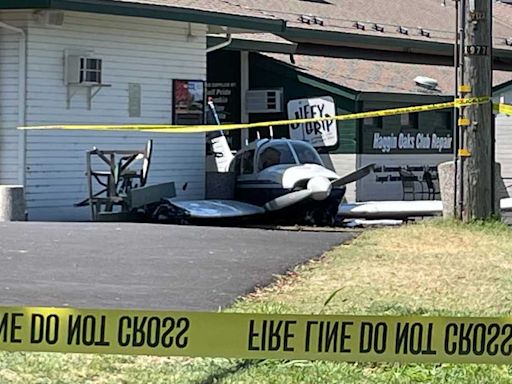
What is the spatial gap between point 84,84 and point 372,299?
35.9 feet

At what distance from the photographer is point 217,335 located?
5895 mm

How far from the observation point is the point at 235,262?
1271cm

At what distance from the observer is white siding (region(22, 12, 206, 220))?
774 inches

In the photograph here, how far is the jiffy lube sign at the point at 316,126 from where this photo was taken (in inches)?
1069

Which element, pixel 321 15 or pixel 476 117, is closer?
pixel 476 117

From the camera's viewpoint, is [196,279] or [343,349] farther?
[196,279]

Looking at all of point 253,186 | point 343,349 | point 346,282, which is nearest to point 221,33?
point 253,186

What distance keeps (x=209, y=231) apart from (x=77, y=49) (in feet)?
17.2

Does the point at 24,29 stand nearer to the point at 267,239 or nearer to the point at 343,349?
the point at 267,239

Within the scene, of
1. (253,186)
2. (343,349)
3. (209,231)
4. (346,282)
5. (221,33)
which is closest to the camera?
(343,349)

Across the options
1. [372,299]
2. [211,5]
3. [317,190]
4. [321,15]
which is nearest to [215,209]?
[317,190]

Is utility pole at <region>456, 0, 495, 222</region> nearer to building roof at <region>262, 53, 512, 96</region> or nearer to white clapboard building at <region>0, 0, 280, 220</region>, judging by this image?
white clapboard building at <region>0, 0, 280, 220</region>

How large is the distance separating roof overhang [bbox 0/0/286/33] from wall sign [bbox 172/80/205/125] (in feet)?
4.14

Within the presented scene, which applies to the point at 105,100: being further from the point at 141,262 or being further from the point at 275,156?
the point at 141,262
